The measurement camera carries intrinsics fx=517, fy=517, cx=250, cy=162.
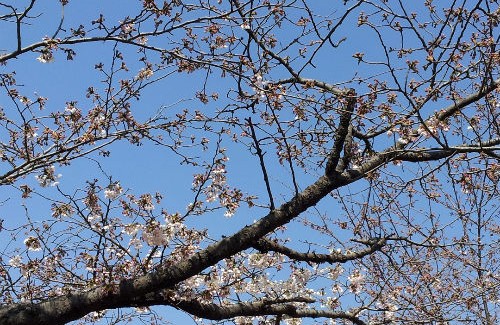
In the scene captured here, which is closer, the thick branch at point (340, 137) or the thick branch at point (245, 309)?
the thick branch at point (245, 309)

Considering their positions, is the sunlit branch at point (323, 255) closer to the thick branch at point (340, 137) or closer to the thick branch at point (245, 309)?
the thick branch at point (245, 309)

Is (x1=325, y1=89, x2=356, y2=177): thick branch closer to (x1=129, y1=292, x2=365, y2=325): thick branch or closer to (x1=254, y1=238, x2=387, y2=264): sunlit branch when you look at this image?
(x1=254, y1=238, x2=387, y2=264): sunlit branch

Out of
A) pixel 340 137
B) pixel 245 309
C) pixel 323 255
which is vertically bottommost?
pixel 245 309

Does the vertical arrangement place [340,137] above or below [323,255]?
above

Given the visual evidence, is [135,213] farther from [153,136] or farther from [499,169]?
[499,169]

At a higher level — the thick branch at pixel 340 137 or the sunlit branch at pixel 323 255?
the thick branch at pixel 340 137

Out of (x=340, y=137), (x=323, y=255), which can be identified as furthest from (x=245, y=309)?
(x=340, y=137)

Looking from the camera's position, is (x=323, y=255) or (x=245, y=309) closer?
(x=245, y=309)

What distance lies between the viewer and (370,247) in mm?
4504

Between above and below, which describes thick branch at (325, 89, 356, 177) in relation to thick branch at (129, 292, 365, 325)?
above

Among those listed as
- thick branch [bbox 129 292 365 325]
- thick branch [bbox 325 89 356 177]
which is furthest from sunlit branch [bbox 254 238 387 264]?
thick branch [bbox 325 89 356 177]

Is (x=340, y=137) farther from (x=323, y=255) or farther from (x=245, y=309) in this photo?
(x=245, y=309)

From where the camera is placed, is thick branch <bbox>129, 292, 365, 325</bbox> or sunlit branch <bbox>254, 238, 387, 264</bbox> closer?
thick branch <bbox>129, 292, 365, 325</bbox>

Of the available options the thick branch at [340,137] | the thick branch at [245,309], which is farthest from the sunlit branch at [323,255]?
the thick branch at [340,137]
